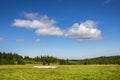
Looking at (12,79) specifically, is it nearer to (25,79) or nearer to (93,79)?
(25,79)

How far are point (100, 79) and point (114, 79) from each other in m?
2.79

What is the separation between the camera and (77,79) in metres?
38.3

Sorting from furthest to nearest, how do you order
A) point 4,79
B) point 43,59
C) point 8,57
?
point 43,59, point 8,57, point 4,79

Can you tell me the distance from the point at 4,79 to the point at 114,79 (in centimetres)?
2179

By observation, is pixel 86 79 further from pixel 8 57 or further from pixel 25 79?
pixel 8 57

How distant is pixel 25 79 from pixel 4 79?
407cm

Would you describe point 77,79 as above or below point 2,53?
below

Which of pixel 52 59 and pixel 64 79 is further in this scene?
pixel 52 59

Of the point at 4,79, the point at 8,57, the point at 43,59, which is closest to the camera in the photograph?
the point at 4,79

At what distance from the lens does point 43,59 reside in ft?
634

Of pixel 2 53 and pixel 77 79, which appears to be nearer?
pixel 77 79

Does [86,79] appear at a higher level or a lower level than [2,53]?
lower

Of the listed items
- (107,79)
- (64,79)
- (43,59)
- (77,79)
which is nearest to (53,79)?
(64,79)

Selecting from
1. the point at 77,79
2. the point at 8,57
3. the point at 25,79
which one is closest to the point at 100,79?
the point at 77,79
